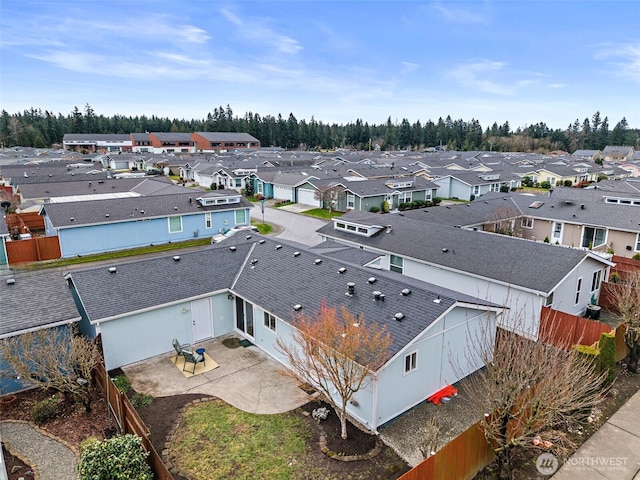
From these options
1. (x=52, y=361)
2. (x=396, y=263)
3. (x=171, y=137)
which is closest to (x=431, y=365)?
(x=396, y=263)

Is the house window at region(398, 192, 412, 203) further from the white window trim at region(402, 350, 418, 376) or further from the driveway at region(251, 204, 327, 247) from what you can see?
the white window trim at region(402, 350, 418, 376)

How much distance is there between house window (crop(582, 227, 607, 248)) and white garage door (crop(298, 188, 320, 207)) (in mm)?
28515

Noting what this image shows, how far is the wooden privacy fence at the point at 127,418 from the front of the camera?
9.91 m

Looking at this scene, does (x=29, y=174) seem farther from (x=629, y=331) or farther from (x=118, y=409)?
(x=629, y=331)

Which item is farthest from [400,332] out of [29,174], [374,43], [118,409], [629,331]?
[29,174]

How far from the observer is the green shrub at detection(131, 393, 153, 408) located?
13501 millimetres

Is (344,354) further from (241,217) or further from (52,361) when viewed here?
(241,217)

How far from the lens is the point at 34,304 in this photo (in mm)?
14766

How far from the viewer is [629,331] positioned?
15.9 metres

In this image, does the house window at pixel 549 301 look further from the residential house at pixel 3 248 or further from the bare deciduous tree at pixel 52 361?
the residential house at pixel 3 248

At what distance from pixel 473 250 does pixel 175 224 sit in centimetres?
2448

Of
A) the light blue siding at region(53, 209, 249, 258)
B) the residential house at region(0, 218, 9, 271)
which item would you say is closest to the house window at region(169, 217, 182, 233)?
the light blue siding at region(53, 209, 249, 258)

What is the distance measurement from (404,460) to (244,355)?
7.83 metres

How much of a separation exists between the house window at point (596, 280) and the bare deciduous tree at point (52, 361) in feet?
73.8
